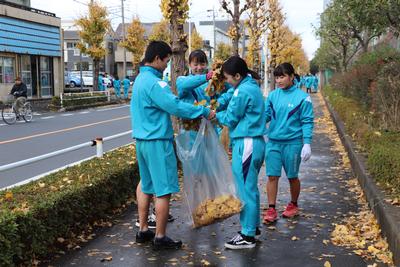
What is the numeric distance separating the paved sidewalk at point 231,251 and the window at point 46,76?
1030 inches

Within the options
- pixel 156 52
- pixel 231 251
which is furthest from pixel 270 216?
pixel 156 52

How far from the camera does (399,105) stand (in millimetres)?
10070

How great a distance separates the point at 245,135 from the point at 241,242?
1.00 metres

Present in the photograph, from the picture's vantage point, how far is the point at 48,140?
45.7 ft

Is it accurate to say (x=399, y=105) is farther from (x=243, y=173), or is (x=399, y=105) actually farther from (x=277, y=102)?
(x=243, y=173)

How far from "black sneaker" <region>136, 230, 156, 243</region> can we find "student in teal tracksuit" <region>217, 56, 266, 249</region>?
80cm

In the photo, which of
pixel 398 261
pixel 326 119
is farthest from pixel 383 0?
pixel 326 119

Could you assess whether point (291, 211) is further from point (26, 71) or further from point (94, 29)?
point (94, 29)

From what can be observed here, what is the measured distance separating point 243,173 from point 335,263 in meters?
1.14

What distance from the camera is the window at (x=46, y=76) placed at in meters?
30.9

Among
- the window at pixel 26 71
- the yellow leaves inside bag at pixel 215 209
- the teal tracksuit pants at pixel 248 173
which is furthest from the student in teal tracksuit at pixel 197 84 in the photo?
the window at pixel 26 71

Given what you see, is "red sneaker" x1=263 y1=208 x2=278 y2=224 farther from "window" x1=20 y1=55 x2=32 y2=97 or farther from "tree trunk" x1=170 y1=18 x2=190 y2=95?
"window" x1=20 y1=55 x2=32 y2=97

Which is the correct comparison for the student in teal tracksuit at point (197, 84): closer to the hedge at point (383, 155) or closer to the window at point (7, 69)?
the hedge at point (383, 155)

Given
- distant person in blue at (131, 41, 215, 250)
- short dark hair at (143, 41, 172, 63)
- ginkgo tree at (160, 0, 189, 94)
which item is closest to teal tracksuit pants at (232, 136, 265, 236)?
distant person in blue at (131, 41, 215, 250)
